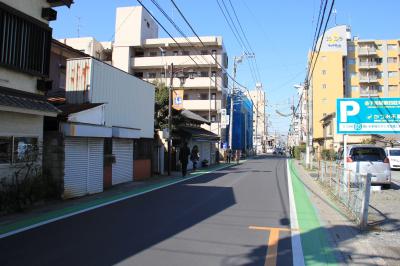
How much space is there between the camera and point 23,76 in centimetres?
1240

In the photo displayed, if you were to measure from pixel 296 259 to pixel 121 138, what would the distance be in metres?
13.4

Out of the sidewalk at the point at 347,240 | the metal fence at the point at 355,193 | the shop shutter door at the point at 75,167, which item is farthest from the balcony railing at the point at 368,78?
the shop shutter door at the point at 75,167

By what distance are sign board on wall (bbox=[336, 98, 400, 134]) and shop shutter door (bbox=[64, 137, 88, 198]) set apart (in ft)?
31.4

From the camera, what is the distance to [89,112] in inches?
595

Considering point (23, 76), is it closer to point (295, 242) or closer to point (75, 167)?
point (75, 167)

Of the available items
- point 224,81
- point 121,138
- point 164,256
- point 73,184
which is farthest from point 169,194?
point 224,81

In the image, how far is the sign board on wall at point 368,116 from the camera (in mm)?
15445

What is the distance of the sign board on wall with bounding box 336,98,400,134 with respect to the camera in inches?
608

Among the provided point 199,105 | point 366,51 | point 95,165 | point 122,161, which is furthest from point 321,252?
point 366,51

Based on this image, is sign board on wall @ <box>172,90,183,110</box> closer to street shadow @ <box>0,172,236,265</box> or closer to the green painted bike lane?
street shadow @ <box>0,172,236,265</box>

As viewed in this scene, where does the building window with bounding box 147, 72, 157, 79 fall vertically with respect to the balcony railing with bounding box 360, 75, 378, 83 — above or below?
below

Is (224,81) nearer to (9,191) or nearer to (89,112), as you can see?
(89,112)

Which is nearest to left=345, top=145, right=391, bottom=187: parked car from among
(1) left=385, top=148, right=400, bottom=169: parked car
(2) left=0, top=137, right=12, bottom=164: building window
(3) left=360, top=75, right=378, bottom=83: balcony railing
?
(2) left=0, top=137, right=12, bottom=164: building window

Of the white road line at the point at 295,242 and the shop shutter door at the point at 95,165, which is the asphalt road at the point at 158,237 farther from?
the shop shutter door at the point at 95,165
